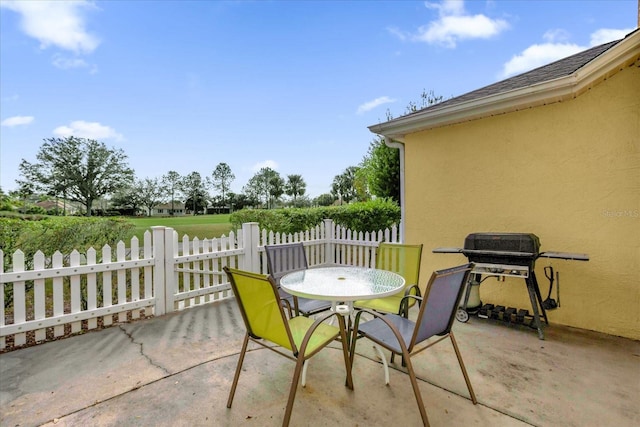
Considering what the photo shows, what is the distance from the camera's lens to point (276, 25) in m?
8.27

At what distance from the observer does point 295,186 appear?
52125mm

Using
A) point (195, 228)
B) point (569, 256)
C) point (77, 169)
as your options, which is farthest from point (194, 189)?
point (569, 256)

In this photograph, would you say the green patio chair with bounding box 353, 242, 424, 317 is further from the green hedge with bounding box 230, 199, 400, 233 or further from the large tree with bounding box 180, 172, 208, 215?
the large tree with bounding box 180, 172, 208, 215

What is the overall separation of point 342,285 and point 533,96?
325 centimetres

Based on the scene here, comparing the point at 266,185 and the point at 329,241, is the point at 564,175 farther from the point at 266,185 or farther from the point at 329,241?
the point at 266,185

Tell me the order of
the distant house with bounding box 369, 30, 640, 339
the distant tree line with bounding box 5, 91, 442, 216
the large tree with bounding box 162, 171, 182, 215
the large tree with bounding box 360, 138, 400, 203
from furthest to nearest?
the large tree with bounding box 162, 171, 182, 215 → the distant tree line with bounding box 5, 91, 442, 216 → the large tree with bounding box 360, 138, 400, 203 → the distant house with bounding box 369, 30, 640, 339

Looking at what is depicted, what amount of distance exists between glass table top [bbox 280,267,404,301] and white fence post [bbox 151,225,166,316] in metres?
2.18

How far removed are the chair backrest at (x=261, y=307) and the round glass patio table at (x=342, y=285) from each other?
401 mm

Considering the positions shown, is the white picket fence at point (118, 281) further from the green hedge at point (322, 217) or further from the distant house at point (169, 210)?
the distant house at point (169, 210)

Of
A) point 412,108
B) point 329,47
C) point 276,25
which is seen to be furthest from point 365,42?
point 412,108

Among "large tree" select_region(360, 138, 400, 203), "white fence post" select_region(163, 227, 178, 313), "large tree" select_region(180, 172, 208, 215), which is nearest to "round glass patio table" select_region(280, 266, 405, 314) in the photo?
"white fence post" select_region(163, 227, 178, 313)

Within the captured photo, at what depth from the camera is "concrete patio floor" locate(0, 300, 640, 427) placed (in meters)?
1.99

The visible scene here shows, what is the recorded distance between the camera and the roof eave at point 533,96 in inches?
123

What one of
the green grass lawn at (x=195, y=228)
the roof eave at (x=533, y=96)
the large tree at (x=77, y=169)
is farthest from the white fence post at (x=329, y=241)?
the large tree at (x=77, y=169)
